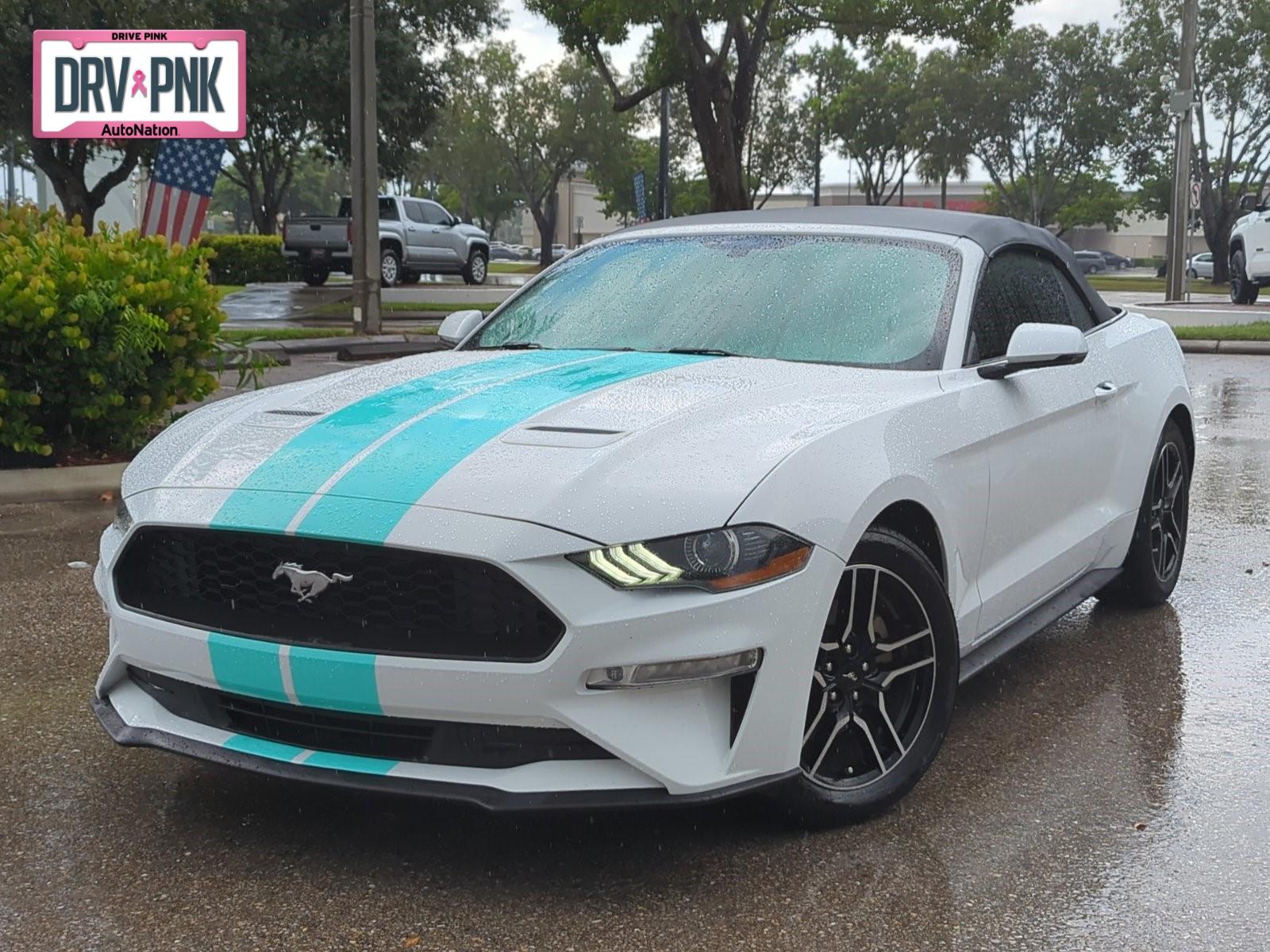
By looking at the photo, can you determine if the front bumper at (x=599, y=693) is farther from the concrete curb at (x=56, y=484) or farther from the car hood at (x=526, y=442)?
the concrete curb at (x=56, y=484)

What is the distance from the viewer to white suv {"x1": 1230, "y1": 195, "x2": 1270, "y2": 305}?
2520cm

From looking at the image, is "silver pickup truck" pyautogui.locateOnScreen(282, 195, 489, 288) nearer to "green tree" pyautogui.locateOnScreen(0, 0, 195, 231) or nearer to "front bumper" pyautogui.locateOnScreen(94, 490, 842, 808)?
"green tree" pyautogui.locateOnScreen(0, 0, 195, 231)

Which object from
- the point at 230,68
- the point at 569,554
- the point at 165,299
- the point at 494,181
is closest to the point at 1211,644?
the point at 569,554

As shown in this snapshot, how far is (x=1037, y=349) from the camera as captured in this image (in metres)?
4.02

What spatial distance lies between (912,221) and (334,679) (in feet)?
8.13

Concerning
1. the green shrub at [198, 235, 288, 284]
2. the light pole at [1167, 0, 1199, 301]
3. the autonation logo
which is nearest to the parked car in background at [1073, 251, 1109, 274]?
the light pole at [1167, 0, 1199, 301]

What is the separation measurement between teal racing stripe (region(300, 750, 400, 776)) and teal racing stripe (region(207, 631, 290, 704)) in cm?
14

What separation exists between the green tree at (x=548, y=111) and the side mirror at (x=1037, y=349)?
2416 inches

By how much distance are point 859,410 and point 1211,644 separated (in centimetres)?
230

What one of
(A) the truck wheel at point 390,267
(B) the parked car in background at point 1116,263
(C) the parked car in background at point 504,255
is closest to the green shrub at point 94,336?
(A) the truck wheel at point 390,267

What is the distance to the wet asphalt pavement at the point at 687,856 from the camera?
2.96 meters

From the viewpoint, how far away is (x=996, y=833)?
11.4ft

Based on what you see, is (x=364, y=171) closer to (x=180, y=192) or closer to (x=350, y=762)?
(x=180, y=192)

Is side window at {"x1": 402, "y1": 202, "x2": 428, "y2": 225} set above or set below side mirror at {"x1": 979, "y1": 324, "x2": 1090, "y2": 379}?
above
